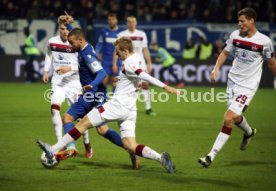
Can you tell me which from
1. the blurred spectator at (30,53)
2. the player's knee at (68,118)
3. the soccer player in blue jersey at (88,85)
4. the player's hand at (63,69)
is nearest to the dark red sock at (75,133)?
the soccer player in blue jersey at (88,85)

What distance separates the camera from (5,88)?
25.1 m

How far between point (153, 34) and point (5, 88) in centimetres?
696

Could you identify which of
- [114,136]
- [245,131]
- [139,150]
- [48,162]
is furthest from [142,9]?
[139,150]

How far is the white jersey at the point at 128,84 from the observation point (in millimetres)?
9328

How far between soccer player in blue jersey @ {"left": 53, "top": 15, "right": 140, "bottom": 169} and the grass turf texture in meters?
0.43

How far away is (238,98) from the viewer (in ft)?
34.4

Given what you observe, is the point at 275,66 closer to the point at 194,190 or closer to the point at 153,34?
the point at 194,190

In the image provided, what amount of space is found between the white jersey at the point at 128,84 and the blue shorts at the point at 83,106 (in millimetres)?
936

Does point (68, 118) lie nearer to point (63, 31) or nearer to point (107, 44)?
point (63, 31)

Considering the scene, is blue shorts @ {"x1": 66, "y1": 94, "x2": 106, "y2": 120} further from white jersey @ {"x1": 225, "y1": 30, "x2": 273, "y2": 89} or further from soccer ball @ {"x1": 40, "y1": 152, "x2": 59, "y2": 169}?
white jersey @ {"x1": 225, "y1": 30, "x2": 273, "y2": 89}

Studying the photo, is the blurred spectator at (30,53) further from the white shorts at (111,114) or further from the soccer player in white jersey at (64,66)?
the white shorts at (111,114)

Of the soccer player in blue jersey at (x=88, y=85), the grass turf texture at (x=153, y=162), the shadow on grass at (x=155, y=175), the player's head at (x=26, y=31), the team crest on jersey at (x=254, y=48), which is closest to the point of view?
the grass turf texture at (x=153, y=162)

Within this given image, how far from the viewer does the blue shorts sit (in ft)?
34.2

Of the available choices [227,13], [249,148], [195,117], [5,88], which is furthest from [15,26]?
[249,148]
